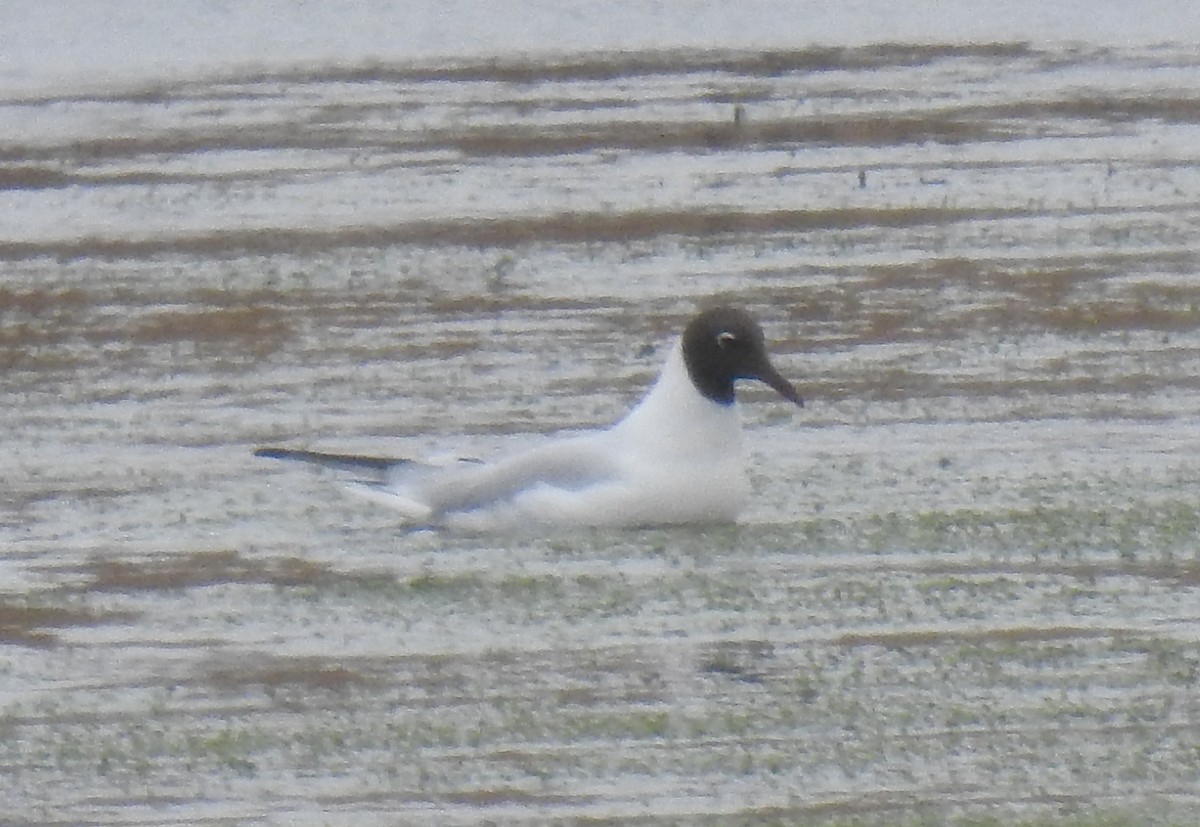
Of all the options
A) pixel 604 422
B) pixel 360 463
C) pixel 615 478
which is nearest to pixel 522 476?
pixel 615 478

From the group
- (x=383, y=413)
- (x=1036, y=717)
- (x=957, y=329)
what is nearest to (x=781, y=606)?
(x=1036, y=717)

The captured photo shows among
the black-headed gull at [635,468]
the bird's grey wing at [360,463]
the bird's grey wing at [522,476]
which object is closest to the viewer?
→ the black-headed gull at [635,468]

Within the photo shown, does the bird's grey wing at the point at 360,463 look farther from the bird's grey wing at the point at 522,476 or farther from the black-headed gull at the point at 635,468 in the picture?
the bird's grey wing at the point at 522,476

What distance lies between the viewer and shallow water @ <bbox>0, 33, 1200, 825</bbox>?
7543 millimetres

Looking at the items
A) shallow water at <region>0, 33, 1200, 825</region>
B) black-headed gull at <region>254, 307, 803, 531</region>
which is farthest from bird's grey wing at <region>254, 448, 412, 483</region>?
shallow water at <region>0, 33, 1200, 825</region>

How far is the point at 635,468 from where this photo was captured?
32.8 ft

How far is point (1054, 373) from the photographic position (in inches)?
470

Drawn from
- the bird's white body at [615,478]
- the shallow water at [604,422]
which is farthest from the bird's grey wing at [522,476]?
the shallow water at [604,422]

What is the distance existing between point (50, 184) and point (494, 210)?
277 centimetres

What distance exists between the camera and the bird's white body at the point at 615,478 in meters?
9.94

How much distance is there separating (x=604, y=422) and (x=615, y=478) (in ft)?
5.18

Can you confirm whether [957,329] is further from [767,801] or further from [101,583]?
[767,801]

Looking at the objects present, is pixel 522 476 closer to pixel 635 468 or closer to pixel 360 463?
pixel 635 468

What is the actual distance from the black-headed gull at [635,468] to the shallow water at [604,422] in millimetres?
101
